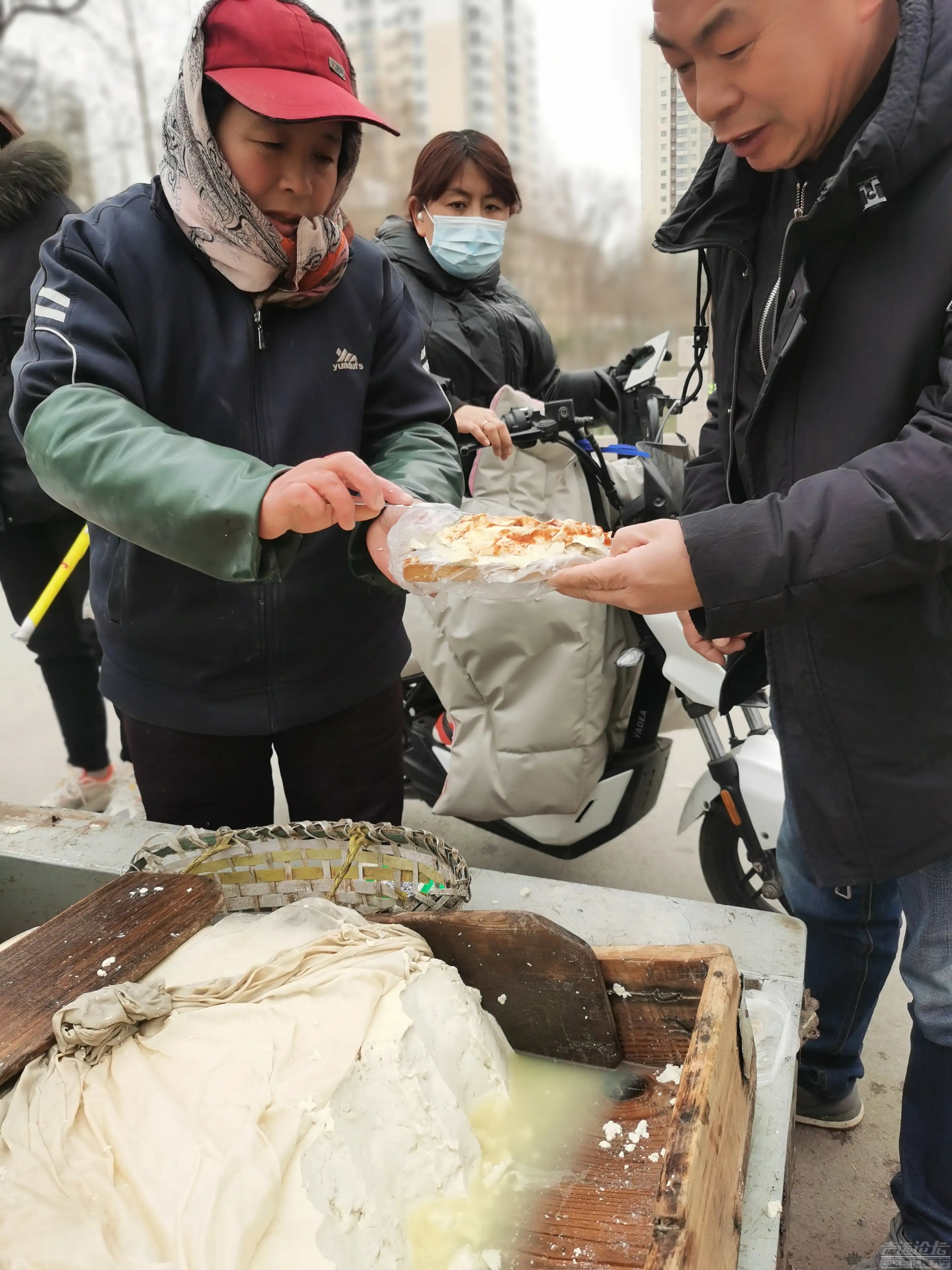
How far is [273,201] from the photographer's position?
1367mm

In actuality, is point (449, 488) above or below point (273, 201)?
below

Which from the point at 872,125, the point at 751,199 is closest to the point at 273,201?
the point at 751,199

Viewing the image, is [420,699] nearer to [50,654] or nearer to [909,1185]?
[50,654]

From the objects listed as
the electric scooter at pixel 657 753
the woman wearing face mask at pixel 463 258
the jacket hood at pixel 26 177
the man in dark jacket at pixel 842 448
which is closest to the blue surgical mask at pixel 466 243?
the woman wearing face mask at pixel 463 258

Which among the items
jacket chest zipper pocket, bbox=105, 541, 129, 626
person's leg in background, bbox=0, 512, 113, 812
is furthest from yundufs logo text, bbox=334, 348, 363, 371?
person's leg in background, bbox=0, 512, 113, 812

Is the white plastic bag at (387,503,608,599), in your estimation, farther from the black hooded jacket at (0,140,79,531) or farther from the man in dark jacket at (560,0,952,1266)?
the black hooded jacket at (0,140,79,531)

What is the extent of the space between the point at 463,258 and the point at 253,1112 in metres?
2.30

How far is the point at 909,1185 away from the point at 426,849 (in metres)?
0.91

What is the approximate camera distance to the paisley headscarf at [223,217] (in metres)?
1.30

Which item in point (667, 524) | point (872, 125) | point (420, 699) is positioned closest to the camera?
point (872, 125)

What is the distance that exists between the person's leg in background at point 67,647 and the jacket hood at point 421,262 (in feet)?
4.19

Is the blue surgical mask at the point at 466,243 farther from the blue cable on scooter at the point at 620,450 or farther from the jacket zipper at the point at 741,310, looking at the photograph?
the jacket zipper at the point at 741,310

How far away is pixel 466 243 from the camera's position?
2.54 m

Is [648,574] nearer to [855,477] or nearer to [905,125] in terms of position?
[855,477]
